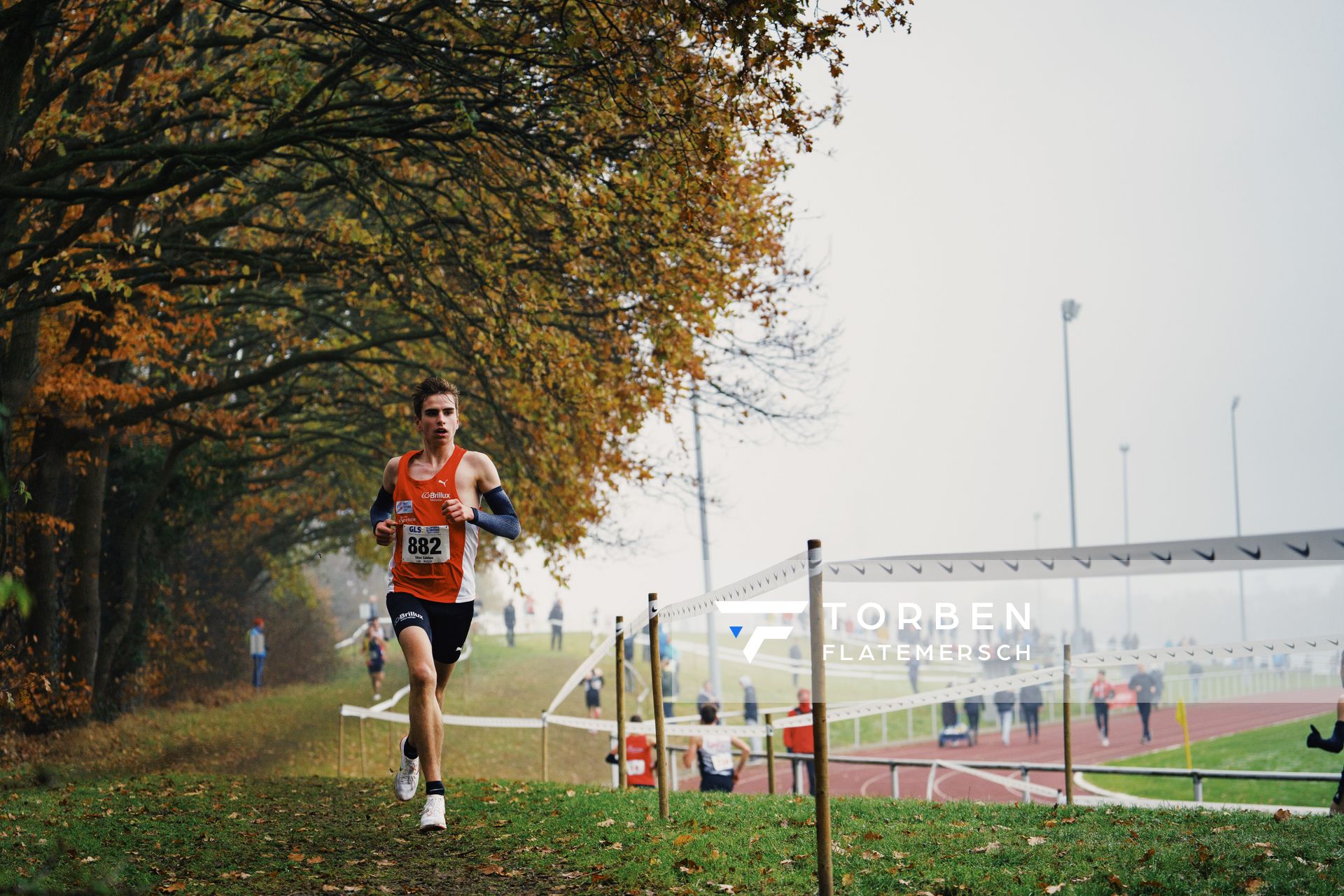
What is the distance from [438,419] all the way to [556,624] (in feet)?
147

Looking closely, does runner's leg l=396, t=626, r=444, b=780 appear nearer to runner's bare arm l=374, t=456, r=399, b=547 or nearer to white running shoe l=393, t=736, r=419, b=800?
white running shoe l=393, t=736, r=419, b=800

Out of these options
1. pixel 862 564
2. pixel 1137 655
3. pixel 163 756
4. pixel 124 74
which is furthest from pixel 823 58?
pixel 163 756

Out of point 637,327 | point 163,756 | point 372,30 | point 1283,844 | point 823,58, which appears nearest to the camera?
point 1283,844

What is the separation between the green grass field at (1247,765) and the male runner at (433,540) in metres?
16.8

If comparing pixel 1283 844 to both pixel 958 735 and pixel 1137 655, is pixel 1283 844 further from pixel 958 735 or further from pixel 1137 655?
pixel 958 735

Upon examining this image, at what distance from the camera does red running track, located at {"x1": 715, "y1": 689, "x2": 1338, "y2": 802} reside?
1056 inches

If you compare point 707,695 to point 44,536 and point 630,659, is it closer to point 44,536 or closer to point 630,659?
point 630,659

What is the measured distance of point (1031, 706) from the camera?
25703 millimetres

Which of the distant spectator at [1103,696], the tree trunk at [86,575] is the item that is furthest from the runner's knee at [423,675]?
the distant spectator at [1103,696]

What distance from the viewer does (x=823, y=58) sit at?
9828 millimetres

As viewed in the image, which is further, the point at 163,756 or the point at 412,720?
the point at 163,756

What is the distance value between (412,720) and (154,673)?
23987 millimetres

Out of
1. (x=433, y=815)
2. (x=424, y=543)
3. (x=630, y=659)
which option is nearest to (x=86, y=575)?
(x=424, y=543)

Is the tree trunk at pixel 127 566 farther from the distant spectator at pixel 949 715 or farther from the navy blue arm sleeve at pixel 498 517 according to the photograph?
the navy blue arm sleeve at pixel 498 517
